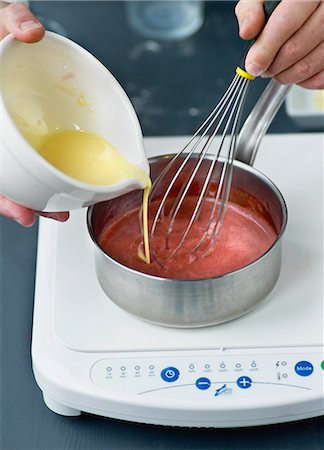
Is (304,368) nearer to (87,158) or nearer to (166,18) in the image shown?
(87,158)

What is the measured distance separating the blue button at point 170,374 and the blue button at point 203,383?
0.07 ft

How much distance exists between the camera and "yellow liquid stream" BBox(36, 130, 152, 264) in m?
0.73

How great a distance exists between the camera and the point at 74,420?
83cm

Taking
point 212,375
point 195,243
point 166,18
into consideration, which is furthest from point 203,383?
point 166,18

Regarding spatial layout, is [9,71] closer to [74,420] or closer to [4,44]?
[4,44]

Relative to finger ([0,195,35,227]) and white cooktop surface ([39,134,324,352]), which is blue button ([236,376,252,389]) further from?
finger ([0,195,35,227])

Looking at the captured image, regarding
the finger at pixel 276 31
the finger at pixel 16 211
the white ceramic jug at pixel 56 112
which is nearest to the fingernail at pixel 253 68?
the finger at pixel 276 31

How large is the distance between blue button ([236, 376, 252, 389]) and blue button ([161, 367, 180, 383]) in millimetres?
56

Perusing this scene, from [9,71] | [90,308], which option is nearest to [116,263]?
[90,308]

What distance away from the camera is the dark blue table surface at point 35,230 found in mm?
805

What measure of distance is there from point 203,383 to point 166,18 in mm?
780

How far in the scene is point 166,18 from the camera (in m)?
1.39

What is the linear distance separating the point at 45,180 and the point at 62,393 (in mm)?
222

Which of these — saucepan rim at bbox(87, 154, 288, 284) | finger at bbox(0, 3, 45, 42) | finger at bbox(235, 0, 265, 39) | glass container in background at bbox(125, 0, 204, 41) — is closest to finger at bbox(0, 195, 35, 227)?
saucepan rim at bbox(87, 154, 288, 284)
